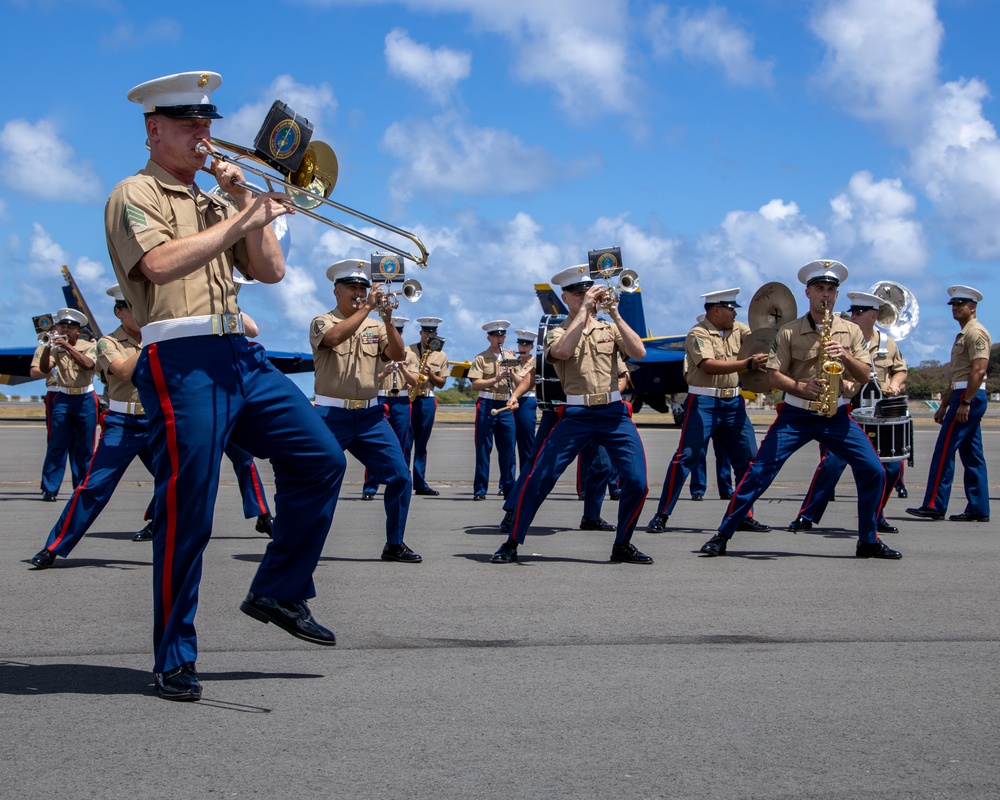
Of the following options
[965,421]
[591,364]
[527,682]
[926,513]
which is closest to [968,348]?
[965,421]

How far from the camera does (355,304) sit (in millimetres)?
8570

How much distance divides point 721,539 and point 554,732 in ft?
15.6

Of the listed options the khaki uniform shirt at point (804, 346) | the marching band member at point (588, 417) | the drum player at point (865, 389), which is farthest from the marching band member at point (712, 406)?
the marching band member at point (588, 417)

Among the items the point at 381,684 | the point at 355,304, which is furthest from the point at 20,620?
the point at 355,304

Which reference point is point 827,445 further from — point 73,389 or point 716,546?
point 73,389

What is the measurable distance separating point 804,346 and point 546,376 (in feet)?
7.04

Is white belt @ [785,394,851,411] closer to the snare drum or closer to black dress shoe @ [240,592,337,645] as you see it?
the snare drum

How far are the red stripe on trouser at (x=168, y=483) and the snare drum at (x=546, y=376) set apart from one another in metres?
5.33

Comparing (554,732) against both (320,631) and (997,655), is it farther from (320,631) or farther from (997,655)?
(997,655)

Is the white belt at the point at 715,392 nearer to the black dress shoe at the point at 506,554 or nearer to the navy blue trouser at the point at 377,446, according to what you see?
the black dress shoe at the point at 506,554

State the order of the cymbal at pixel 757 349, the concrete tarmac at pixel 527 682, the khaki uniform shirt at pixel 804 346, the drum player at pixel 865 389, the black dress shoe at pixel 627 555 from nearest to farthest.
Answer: the concrete tarmac at pixel 527 682 < the black dress shoe at pixel 627 555 < the khaki uniform shirt at pixel 804 346 < the cymbal at pixel 757 349 < the drum player at pixel 865 389

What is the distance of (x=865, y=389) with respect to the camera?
9984 millimetres

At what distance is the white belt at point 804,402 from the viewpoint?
8258 mm

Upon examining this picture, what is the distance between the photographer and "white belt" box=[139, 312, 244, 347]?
14.4 ft
